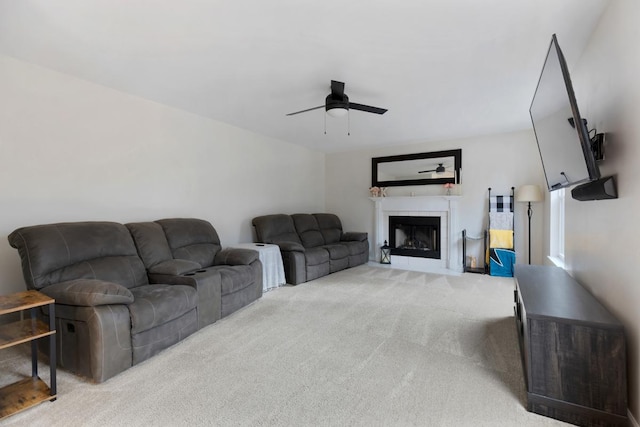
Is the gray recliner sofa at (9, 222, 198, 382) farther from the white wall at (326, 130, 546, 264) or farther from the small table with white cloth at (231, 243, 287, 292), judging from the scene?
the white wall at (326, 130, 546, 264)

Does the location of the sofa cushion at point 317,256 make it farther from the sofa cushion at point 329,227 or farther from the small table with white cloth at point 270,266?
the sofa cushion at point 329,227

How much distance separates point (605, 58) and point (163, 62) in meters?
3.41

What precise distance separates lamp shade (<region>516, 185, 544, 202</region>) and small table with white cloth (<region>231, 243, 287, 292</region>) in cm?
396

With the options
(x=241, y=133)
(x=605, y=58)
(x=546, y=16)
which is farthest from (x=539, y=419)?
(x=241, y=133)

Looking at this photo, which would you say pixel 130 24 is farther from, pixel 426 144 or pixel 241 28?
pixel 426 144

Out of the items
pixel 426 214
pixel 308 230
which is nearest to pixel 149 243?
pixel 308 230

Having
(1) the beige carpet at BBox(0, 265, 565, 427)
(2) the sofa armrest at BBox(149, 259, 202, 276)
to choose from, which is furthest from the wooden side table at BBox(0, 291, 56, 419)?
(2) the sofa armrest at BBox(149, 259, 202, 276)

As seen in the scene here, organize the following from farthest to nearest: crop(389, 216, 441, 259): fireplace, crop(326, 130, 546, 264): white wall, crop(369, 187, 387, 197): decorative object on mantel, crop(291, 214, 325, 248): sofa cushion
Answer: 1. crop(369, 187, 387, 197): decorative object on mantel
2. crop(389, 216, 441, 259): fireplace
3. crop(291, 214, 325, 248): sofa cushion
4. crop(326, 130, 546, 264): white wall

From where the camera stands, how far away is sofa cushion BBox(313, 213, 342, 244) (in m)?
6.13

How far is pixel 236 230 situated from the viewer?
4980mm

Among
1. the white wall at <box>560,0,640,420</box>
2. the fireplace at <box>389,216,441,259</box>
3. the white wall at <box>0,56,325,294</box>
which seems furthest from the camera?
the fireplace at <box>389,216,441,259</box>

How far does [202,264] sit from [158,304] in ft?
4.08

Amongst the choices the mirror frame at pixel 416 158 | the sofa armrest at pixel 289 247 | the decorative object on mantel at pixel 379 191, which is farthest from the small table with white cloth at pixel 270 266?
the mirror frame at pixel 416 158

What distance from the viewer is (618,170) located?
1779 mm
